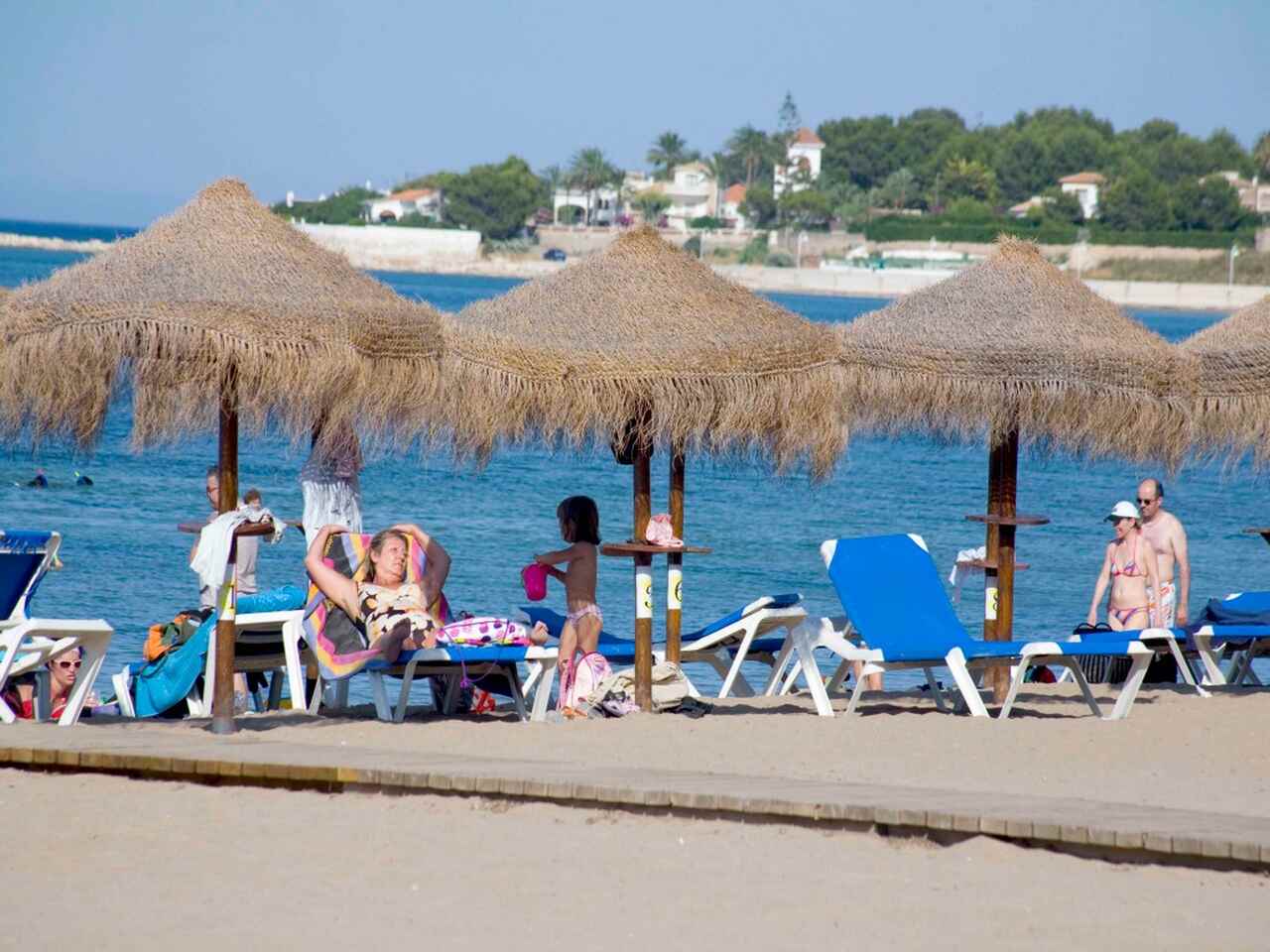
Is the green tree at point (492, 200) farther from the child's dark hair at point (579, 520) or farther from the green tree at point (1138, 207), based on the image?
the child's dark hair at point (579, 520)

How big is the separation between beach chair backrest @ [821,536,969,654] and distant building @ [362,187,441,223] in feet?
502

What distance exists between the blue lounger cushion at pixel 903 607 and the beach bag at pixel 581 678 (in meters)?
1.06

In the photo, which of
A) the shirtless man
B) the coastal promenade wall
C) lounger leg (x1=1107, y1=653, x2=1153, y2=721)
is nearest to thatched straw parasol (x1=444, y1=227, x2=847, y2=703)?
lounger leg (x1=1107, y1=653, x2=1153, y2=721)

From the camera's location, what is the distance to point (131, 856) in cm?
478

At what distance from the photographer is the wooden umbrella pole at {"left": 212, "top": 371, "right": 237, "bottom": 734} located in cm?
635

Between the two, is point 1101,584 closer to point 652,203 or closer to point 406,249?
point 406,249

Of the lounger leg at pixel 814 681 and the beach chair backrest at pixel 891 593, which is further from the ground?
the beach chair backrest at pixel 891 593

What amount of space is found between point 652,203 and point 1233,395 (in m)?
133

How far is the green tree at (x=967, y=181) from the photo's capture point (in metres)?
149

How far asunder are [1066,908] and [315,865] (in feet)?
6.42

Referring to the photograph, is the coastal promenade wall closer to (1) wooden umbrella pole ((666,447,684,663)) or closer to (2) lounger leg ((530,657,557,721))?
(1) wooden umbrella pole ((666,447,684,663))

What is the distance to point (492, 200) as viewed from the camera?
148500 mm

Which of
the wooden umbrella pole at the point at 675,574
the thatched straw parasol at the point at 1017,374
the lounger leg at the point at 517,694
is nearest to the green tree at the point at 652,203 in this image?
the wooden umbrella pole at the point at 675,574

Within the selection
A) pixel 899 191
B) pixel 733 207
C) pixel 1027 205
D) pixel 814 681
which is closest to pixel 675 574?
pixel 814 681
